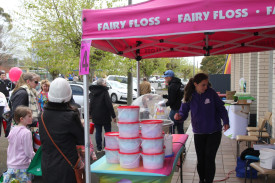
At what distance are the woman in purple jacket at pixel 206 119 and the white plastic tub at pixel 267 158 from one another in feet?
2.08

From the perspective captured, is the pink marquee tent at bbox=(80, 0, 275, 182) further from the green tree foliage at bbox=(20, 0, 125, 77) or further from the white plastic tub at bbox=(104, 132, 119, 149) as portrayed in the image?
the green tree foliage at bbox=(20, 0, 125, 77)

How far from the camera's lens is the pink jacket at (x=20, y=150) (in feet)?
13.5

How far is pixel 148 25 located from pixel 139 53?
2750 millimetres

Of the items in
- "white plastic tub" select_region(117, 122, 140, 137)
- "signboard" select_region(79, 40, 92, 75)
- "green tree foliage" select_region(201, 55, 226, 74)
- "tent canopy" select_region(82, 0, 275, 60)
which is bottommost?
"white plastic tub" select_region(117, 122, 140, 137)

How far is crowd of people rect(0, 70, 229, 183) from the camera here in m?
2.97

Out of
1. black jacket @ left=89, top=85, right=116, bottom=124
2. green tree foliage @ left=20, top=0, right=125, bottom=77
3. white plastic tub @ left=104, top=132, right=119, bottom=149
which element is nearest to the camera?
white plastic tub @ left=104, top=132, right=119, bottom=149

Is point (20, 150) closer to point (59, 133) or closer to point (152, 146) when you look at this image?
point (59, 133)

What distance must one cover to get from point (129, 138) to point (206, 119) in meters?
1.51

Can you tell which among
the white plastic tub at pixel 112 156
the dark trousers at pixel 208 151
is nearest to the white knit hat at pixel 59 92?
the white plastic tub at pixel 112 156

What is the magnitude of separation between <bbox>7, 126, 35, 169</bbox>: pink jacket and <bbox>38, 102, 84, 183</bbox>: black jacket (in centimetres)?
125

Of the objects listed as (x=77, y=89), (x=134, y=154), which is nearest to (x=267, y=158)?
(x=134, y=154)

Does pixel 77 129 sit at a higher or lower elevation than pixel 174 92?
lower

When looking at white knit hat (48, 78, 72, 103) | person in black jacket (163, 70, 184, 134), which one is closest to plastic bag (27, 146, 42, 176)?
white knit hat (48, 78, 72, 103)

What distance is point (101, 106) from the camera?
702cm
